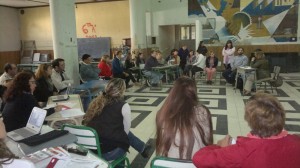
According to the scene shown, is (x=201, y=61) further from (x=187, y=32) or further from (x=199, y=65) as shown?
(x=187, y=32)

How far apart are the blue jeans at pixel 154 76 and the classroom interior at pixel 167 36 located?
360 mm

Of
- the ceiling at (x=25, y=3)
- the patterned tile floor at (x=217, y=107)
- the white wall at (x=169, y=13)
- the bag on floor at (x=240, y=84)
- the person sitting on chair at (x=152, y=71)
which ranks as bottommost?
the patterned tile floor at (x=217, y=107)

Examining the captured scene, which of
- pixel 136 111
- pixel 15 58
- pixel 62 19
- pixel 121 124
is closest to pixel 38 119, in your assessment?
pixel 121 124

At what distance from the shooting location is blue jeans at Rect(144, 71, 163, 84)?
28.1 ft

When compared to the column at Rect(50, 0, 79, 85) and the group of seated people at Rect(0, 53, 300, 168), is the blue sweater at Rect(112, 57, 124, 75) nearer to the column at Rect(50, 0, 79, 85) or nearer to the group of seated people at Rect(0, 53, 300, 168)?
the column at Rect(50, 0, 79, 85)

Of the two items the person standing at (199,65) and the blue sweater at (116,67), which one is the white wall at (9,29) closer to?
the blue sweater at (116,67)

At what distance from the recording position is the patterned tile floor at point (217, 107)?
448cm

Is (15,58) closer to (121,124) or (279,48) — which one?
(279,48)

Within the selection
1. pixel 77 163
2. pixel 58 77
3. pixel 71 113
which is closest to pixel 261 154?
pixel 77 163

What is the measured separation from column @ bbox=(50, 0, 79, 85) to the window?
821 cm

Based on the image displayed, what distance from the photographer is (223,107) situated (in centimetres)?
611

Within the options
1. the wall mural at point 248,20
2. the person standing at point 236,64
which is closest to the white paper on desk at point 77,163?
the person standing at point 236,64

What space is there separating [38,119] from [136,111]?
3.68 meters

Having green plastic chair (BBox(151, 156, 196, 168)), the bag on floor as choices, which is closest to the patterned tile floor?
the bag on floor
